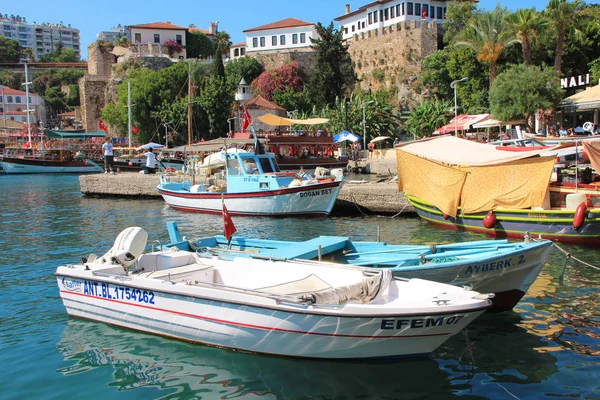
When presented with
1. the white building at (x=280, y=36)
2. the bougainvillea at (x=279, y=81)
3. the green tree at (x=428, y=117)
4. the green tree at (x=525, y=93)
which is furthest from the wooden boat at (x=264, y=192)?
the white building at (x=280, y=36)

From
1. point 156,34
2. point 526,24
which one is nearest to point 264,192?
point 526,24

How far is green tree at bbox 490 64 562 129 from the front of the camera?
32.3 m

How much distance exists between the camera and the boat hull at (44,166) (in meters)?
52.0

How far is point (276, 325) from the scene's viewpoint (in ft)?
24.0

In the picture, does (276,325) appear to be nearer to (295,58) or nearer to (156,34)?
(295,58)

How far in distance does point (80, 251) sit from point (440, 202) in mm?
10347

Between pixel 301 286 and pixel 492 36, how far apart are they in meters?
35.8

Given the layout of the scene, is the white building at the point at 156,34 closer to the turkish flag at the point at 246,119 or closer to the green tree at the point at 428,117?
the green tree at the point at 428,117

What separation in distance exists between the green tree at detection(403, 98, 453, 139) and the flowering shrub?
126 ft

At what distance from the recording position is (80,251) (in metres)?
15.2

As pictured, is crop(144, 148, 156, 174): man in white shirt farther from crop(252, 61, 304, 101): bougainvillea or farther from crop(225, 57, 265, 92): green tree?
crop(225, 57, 265, 92): green tree

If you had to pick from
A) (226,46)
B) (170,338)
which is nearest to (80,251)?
(170,338)

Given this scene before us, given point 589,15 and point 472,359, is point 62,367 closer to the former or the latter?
point 472,359

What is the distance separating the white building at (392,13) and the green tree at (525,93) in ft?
83.1
